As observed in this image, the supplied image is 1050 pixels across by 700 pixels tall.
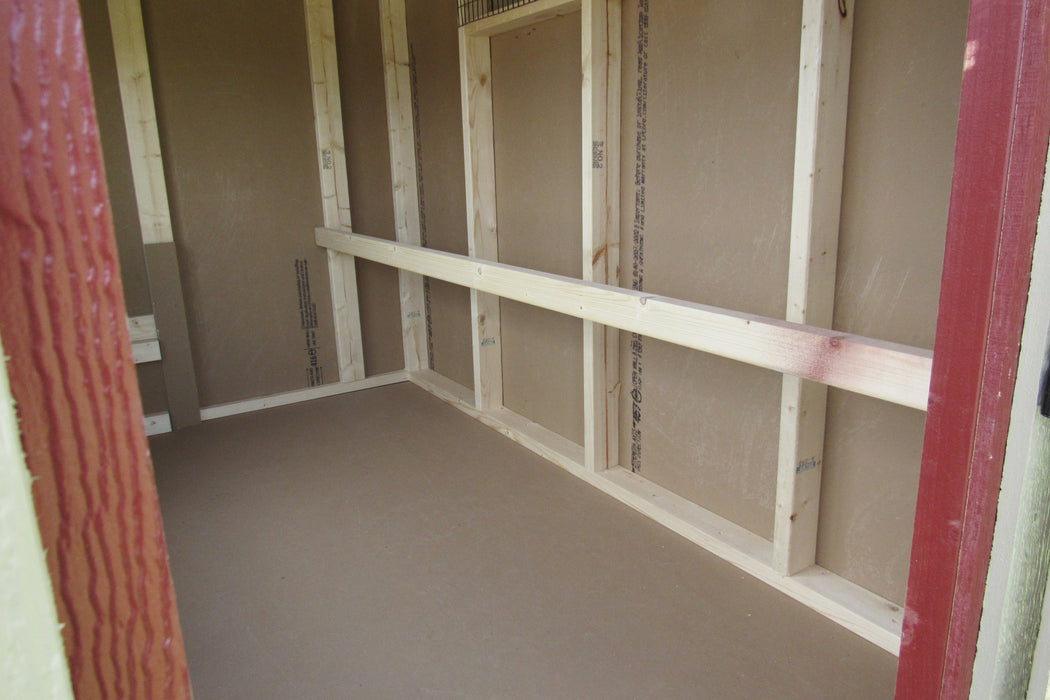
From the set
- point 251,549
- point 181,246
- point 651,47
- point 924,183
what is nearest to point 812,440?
point 924,183

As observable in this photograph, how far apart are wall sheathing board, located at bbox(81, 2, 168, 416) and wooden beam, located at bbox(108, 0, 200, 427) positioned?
35 mm

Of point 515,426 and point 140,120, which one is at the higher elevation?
point 140,120

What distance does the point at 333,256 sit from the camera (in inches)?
145

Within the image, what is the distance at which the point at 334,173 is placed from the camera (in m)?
3.62

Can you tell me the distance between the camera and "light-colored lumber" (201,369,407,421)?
352cm

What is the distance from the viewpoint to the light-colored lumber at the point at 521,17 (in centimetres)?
242

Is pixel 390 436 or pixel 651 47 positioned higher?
pixel 651 47

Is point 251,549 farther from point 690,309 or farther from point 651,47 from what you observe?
point 651,47

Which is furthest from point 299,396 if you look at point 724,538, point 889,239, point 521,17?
point 889,239

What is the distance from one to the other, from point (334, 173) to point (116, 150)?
3.18 ft

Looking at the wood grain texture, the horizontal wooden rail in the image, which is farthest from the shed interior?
the wood grain texture

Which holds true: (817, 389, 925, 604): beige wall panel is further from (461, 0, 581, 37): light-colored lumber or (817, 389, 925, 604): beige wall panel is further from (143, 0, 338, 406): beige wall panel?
(143, 0, 338, 406): beige wall panel

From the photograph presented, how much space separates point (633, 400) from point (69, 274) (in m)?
2.41

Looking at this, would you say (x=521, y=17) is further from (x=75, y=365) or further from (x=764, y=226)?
(x=75, y=365)
